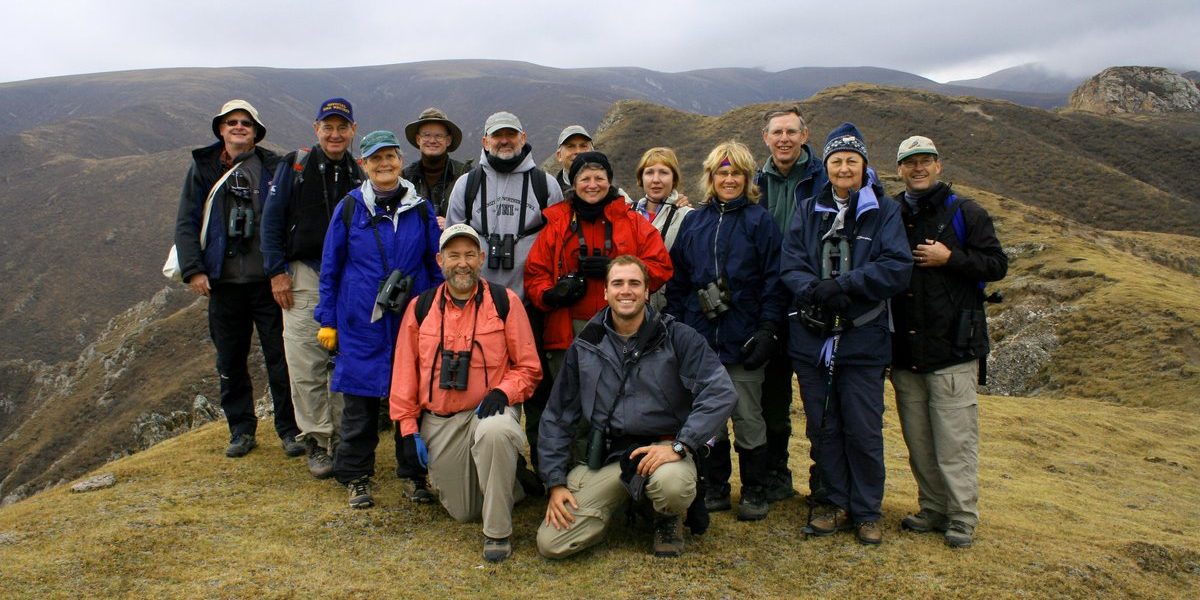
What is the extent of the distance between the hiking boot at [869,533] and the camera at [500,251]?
145 inches

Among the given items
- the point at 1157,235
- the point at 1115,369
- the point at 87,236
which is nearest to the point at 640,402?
the point at 1115,369

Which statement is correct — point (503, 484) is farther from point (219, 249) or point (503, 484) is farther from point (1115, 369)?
point (1115, 369)

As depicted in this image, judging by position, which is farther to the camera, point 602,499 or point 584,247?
point 584,247

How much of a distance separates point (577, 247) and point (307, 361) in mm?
3045

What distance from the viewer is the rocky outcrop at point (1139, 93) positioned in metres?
71.4

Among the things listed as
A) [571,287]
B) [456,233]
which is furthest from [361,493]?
[571,287]

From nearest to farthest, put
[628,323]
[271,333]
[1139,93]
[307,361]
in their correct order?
[628,323] < [307,361] < [271,333] < [1139,93]

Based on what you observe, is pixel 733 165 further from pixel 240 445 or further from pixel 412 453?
pixel 240 445

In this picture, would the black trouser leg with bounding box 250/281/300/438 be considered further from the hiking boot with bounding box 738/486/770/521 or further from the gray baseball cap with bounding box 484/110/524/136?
the hiking boot with bounding box 738/486/770/521

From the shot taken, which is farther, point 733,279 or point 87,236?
point 87,236

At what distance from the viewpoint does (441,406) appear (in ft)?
20.3

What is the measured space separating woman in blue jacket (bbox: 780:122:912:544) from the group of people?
0.02 m

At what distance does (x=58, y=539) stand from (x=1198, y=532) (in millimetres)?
11817

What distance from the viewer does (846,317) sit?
5875 mm
